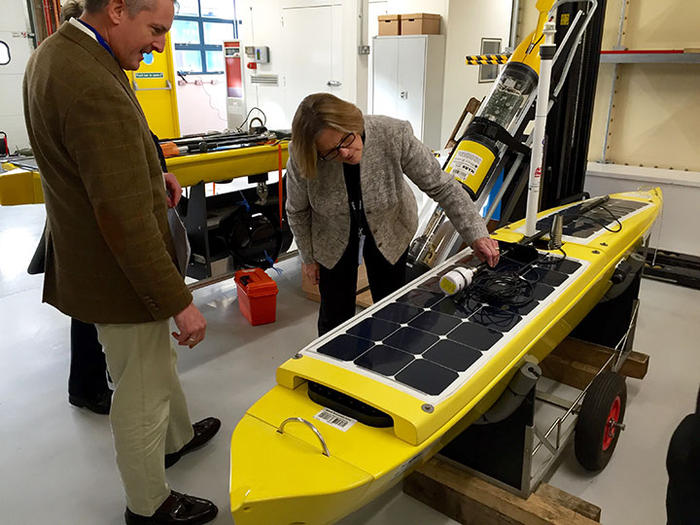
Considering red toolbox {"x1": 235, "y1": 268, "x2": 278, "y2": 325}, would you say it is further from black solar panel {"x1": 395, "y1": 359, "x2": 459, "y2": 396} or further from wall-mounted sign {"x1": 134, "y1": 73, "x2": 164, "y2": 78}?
wall-mounted sign {"x1": 134, "y1": 73, "x2": 164, "y2": 78}

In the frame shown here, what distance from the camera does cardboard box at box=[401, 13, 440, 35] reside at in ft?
20.9

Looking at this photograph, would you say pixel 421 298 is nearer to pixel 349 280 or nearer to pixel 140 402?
pixel 349 280

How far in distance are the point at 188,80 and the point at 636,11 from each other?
7541 millimetres

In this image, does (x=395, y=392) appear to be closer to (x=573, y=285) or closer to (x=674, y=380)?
(x=573, y=285)

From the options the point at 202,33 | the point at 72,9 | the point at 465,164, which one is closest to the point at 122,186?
the point at 72,9

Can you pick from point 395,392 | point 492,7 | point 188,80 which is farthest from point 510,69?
point 188,80

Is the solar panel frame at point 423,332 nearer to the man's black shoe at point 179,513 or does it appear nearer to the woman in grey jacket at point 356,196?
the woman in grey jacket at point 356,196

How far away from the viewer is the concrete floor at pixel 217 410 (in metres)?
2.00

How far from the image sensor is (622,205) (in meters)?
2.84

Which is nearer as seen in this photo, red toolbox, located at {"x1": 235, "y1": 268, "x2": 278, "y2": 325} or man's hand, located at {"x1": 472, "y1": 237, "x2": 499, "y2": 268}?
man's hand, located at {"x1": 472, "y1": 237, "x2": 499, "y2": 268}

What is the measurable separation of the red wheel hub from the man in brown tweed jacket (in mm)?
1501

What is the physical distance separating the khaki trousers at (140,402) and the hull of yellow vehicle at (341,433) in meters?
0.36

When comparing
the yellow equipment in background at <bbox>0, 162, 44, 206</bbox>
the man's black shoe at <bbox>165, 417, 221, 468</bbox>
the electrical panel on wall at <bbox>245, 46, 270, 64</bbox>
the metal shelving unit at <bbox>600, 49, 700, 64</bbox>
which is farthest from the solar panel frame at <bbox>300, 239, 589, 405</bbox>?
the electrical panel on wall at <bbox>245, 46, 270, 64</bbox>

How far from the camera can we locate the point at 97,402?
252cm
